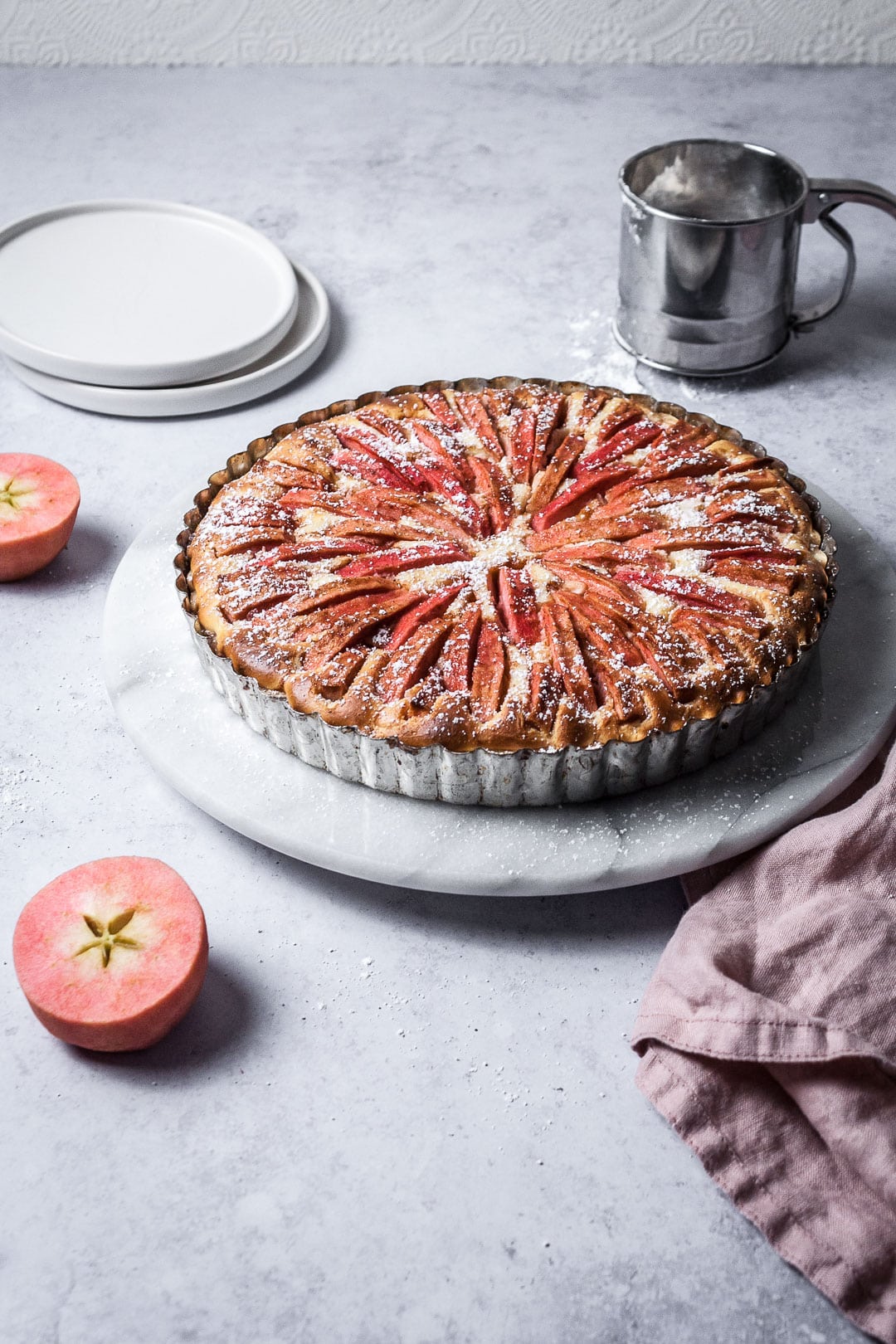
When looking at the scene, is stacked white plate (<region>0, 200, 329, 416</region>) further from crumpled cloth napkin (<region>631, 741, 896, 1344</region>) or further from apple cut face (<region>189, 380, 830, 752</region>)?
crumpled cloth napkin (<region>631, 741, 896, 1344</region>)

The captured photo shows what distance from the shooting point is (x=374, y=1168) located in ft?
4.92

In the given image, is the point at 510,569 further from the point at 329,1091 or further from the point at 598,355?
the point at 598,355

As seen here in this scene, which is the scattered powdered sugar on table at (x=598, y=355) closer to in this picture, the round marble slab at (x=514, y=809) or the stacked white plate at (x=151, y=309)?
the stacked white plate at (x=151, y=309)

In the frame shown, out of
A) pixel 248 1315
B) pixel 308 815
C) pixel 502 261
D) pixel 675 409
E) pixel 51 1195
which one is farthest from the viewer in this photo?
pixel 502 261

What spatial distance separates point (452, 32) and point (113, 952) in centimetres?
362

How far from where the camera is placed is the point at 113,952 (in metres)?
1.59

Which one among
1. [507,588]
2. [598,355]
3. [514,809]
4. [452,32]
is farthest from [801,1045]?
[452,32]

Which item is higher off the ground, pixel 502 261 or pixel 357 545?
pixel 357 545

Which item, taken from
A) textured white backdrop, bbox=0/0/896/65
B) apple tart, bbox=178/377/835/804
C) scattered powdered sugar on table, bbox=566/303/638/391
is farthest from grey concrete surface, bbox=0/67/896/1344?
textured white backdrop, bbox=0/0/896/65

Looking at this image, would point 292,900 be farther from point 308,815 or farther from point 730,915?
point 730,915

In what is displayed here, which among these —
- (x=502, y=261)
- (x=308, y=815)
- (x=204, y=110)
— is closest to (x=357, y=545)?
(x=308, y=815)

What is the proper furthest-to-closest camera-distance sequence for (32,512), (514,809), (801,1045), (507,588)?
(32,512) → (507,588) → (514,809) → (801,1045)

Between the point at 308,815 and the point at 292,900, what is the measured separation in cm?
13

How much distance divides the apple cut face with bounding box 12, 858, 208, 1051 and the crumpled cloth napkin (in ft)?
1.82
